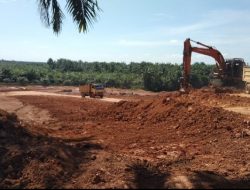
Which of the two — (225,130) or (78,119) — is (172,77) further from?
(225,130)

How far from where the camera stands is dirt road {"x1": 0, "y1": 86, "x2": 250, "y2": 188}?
946cm

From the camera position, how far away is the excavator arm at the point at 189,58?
31.8 meters

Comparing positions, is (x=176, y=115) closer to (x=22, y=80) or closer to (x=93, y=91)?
(x=93, y=91)

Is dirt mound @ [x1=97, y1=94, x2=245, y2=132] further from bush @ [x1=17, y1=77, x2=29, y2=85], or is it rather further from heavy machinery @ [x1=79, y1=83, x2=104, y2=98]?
bush @ [x1=17, y1=77, x2=29, y2=85]

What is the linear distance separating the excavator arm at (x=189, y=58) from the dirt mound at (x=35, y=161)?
20019 mm

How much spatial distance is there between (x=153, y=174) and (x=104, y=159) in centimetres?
129

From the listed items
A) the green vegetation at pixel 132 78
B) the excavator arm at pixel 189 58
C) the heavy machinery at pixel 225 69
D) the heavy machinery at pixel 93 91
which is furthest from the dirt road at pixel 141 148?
the green vegetation at pixel 132 78

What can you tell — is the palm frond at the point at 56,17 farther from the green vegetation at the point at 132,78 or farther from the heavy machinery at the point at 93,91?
the green vegetation at the point at 132,78

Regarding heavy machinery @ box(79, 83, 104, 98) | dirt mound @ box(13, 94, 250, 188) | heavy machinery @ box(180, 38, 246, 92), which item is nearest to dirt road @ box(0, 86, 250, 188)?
dirt mound @ box(13, 94, 250, 188)

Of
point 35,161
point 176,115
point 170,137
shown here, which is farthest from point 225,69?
point 35,161

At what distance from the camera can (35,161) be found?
33.3ft

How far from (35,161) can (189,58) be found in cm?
2313

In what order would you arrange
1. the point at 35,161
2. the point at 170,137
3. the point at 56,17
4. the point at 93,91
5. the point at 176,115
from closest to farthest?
the point at 35,161, the point at 56,17, the point at 170,137, the point at 176,115, the point at 93,91

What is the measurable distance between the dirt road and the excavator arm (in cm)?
469
